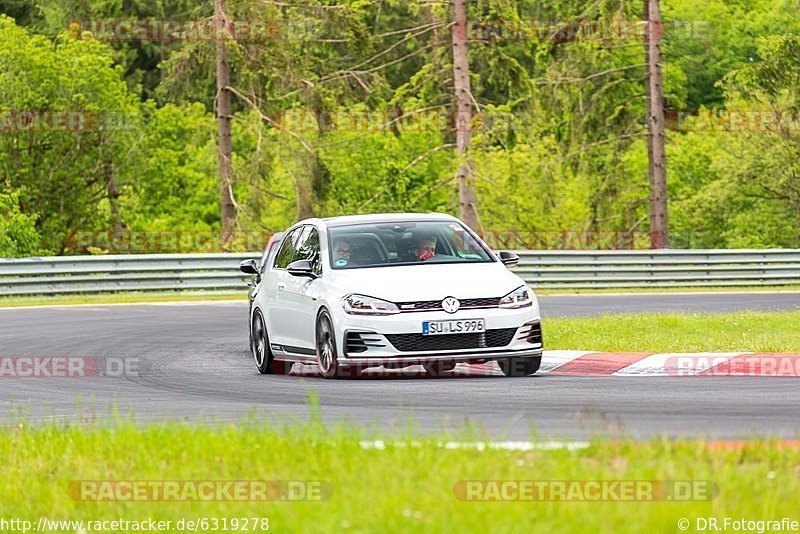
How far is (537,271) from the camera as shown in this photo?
34.3 m

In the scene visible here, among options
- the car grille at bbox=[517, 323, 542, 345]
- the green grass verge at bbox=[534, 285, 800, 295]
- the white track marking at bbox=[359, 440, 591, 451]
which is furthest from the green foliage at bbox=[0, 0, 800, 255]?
the white track marking at bbox=[359, 440, 591, 451]

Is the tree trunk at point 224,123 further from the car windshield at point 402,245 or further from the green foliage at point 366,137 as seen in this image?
the car windshield at point 402,245

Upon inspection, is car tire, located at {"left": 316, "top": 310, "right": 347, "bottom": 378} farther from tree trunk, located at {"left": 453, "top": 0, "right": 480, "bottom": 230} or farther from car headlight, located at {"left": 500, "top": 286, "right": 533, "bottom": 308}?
tree trunk, located at {"left": 453, "top": 0, "right": 480, "bottom": 230}

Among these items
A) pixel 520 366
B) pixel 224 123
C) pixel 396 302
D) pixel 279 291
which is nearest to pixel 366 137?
pixel 224 123

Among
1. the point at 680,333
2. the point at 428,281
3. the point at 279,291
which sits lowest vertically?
the point at 680,333

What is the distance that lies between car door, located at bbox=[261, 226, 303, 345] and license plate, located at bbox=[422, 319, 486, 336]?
2130 mm

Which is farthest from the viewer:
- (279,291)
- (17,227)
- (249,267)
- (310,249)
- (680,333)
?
(17,227)

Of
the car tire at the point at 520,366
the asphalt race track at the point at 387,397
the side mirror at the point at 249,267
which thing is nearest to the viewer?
the asphalt race track at the point at 387,397

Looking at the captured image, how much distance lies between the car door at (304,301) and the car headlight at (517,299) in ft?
5.94

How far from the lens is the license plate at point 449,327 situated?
44.4 feet

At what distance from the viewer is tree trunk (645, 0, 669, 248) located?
4125 cm

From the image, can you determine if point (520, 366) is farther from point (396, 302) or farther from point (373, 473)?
point (373, 473)

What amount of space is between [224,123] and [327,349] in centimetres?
3367

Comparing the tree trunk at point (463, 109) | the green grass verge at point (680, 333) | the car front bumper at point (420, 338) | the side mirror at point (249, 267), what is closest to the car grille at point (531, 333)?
the car front bumper at point (420, 338)
